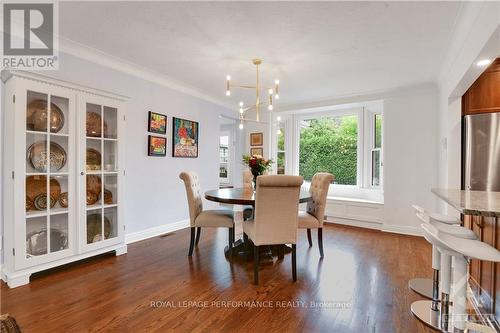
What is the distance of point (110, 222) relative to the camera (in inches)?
120

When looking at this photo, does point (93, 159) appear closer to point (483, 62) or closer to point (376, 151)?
point (483, 62)

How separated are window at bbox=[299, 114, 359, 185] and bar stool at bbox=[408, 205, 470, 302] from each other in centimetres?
281

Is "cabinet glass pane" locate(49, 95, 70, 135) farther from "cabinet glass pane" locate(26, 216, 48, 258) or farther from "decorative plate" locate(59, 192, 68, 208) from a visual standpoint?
"cabinet glass pane" locate(26, 216, 48, 258)

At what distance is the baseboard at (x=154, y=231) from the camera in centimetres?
348

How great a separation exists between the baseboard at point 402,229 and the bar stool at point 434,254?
1831 mm

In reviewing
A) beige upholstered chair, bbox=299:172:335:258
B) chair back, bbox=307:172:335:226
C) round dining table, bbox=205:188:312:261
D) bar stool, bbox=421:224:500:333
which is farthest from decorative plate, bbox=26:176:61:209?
bar stool, bbox=421:224:500:333

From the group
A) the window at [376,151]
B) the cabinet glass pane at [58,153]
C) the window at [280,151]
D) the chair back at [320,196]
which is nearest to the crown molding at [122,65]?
the cabinet glass pane at [58,153]

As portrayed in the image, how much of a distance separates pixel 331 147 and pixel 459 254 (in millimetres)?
3871

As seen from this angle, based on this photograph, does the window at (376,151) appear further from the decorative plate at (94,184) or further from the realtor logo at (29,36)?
the realtor logo at (29,36)

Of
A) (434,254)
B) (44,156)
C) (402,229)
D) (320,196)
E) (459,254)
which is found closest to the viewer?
(459,254)

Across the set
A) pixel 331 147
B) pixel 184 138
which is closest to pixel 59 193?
pixel 184 138

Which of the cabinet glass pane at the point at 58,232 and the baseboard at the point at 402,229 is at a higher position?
the cabinet glass pane at the point at 58,232

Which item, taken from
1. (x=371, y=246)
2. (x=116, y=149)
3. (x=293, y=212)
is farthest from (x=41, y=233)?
(x=371, y=246)

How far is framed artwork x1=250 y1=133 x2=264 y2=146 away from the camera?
564 cm
